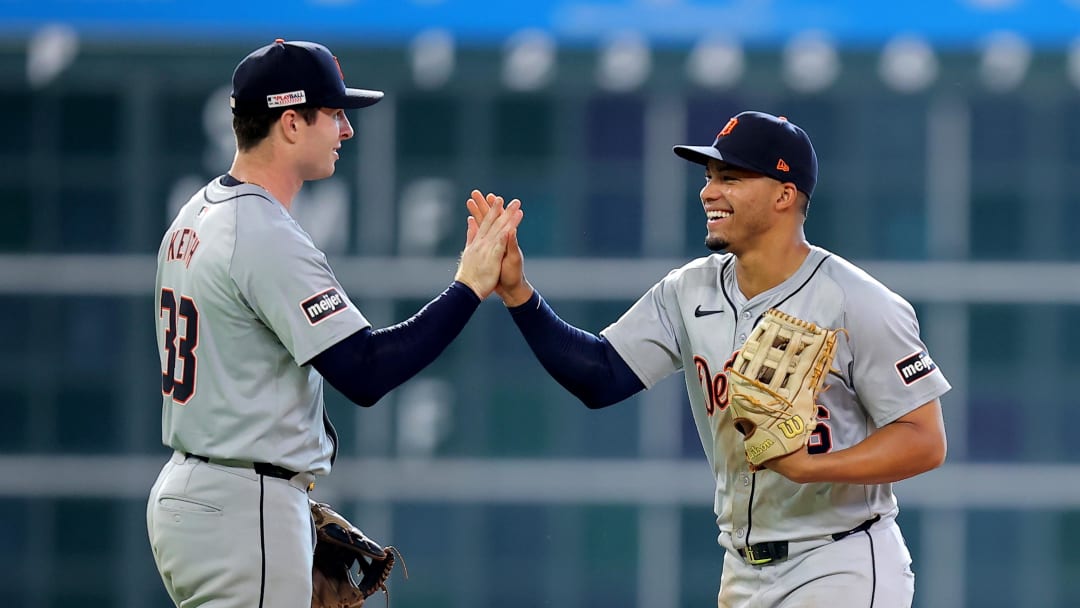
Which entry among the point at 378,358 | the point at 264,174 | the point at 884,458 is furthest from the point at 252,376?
the point at 884,458

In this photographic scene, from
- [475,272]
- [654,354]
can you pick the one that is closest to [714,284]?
[654,354]

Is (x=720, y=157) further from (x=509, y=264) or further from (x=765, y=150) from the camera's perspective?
(x=509, y=264)

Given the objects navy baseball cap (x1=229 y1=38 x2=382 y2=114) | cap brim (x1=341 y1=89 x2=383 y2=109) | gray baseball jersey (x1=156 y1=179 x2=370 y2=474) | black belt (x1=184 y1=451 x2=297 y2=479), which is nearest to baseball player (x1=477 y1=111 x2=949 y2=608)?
cap brim (x1=341 y1=89 x2=383 y2=109)

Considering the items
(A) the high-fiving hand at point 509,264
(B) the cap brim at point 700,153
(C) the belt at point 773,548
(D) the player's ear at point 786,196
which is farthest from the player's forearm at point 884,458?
(A) the high-fiving hand at point 509,264

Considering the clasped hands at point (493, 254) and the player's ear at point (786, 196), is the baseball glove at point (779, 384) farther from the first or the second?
the clasped hands at point (493, 254)

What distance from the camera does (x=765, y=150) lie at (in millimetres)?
2980

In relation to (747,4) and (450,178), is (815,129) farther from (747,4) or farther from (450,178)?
(450,178)

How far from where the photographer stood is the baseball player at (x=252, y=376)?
8.41ft

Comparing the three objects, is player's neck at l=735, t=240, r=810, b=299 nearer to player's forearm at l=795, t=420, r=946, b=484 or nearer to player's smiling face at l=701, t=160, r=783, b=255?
player's smiling face at l=701, t=160, r=783, b=255

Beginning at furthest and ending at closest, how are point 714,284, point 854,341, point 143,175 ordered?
point 143,175 < point 714,284 < point 854,341

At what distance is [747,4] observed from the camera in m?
17.9

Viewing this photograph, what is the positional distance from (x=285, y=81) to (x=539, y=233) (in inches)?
570

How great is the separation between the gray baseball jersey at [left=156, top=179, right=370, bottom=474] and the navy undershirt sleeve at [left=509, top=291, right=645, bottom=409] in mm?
574

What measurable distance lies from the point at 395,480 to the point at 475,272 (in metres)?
15.7
